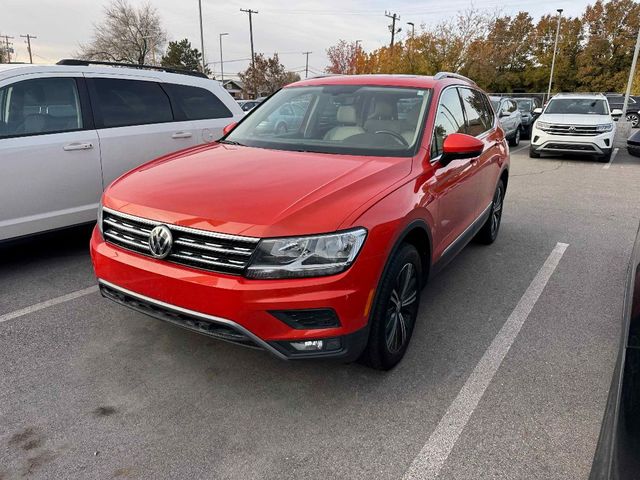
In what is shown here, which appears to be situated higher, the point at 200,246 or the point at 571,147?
the point at 200,246

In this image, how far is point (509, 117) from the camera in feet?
48.9

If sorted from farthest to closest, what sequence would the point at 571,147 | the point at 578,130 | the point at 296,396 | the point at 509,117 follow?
1. the point at 509,117
2. the point at 571,147
3. the point at 578,130
4. the point at 296,396

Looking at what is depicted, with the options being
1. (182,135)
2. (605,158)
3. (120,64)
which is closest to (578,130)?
(605,158)

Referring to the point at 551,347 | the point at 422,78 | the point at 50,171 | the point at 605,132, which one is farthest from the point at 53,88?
the point at 605,132

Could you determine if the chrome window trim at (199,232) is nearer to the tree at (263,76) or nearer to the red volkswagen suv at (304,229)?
the red volkswagen suv at (304,229)

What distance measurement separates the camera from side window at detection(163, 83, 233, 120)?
556cm

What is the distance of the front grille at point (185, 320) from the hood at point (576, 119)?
12.2 meters

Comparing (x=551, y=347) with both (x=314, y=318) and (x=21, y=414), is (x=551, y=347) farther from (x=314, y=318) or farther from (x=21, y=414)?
(x=21, y=414)

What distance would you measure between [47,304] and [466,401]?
10.5 ft

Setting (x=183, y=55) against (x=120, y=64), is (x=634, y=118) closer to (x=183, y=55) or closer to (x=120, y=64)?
(x=120, y=64)

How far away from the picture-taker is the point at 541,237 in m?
5.89

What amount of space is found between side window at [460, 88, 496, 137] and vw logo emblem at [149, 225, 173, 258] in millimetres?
2899

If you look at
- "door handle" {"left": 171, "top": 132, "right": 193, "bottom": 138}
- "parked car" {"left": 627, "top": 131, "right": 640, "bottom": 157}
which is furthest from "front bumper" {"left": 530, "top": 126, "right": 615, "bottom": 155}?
"door handle" {"left": 171, "top": 132, "right": 193, "bottom": 138}

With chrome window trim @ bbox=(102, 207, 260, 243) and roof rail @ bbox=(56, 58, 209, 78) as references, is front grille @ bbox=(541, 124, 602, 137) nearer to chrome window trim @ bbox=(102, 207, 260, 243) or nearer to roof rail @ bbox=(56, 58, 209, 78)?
roof rail @ bbox=(56, 58, 209, 78)
